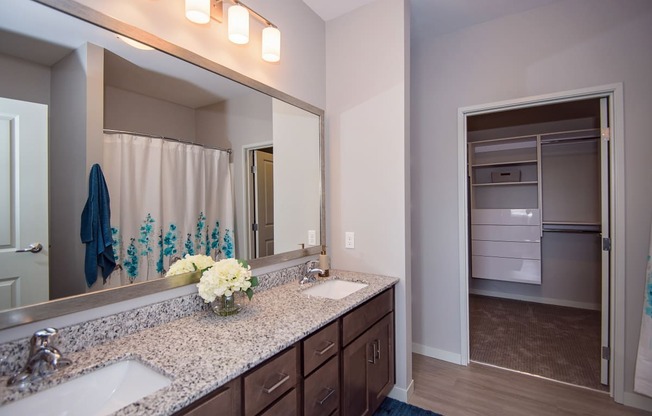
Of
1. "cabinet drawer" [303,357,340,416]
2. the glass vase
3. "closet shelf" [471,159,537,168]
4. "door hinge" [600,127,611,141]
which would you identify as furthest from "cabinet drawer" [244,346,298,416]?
"closet shelf" [471,159,537,168]

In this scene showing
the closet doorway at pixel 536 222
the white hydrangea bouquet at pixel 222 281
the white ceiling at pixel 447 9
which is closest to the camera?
the white hydrangea bouquet at pixel 222 281

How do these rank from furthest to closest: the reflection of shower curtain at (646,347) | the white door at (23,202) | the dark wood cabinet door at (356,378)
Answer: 1. the reflection of shower curtain at (646,347)
2. the dark wood cabinet door at (356,378)
3. the white door at (23,202)

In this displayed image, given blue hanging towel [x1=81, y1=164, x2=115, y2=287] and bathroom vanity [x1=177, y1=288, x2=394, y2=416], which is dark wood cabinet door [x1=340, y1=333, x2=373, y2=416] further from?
blue hanging towel [x1=81, y1=164, x2=115, y2=287]

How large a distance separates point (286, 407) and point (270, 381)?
0.16 meters

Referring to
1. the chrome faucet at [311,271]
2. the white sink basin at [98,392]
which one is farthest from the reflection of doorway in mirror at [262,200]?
the white sink basin at [98,392]

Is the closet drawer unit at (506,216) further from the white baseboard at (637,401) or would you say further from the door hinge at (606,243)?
the white baseboard at (637,401)

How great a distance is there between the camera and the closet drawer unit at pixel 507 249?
395 cm

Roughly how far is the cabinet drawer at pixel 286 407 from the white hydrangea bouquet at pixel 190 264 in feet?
2.24

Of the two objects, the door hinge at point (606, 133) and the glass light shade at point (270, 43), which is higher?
the glass light shade at point (270, 43)

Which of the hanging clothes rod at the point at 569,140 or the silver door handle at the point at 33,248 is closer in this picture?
the silver door handle at the point at 33,248

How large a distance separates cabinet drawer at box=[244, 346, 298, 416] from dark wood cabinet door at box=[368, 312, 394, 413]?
0.70m

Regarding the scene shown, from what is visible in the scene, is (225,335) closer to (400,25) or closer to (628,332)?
(400,25)

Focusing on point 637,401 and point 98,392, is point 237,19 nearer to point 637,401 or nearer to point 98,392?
point 98,392

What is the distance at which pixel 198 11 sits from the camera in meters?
1.40
